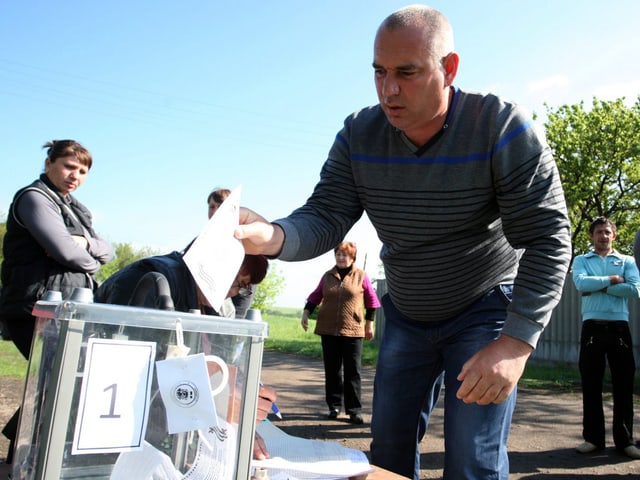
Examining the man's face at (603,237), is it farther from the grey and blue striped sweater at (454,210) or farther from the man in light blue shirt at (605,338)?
the grey and blue striped sweater at (454,210)

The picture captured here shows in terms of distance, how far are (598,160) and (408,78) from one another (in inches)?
882

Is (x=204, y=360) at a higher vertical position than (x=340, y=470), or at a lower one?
higher

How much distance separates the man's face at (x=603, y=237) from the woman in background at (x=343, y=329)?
2.57m

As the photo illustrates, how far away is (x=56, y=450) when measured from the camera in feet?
3.46

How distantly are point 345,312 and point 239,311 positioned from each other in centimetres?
257

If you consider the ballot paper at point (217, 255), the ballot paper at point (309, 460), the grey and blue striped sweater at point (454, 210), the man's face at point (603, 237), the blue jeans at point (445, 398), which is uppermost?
the man's face at point (603, 237)

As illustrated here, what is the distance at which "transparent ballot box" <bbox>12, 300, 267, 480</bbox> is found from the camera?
1074mm

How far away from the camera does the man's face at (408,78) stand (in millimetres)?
1843

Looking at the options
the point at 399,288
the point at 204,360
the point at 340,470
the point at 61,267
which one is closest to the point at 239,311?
the point at 61,267

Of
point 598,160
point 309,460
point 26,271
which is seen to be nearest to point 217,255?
point 309,460

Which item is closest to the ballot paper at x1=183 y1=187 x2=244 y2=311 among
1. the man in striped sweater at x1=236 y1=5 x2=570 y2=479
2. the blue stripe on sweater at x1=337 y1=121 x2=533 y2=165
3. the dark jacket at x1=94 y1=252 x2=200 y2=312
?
the man in striped sweater at x1=236 y1=5 x2=570 y2=479

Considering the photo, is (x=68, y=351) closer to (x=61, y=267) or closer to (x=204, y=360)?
(x=204, y=360)

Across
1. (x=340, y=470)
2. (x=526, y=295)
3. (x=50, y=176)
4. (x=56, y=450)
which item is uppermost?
(x=50, y=176)

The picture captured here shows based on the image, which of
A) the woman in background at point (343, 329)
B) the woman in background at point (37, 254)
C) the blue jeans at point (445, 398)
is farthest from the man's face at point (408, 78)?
the woman in background at point (343, 329)
